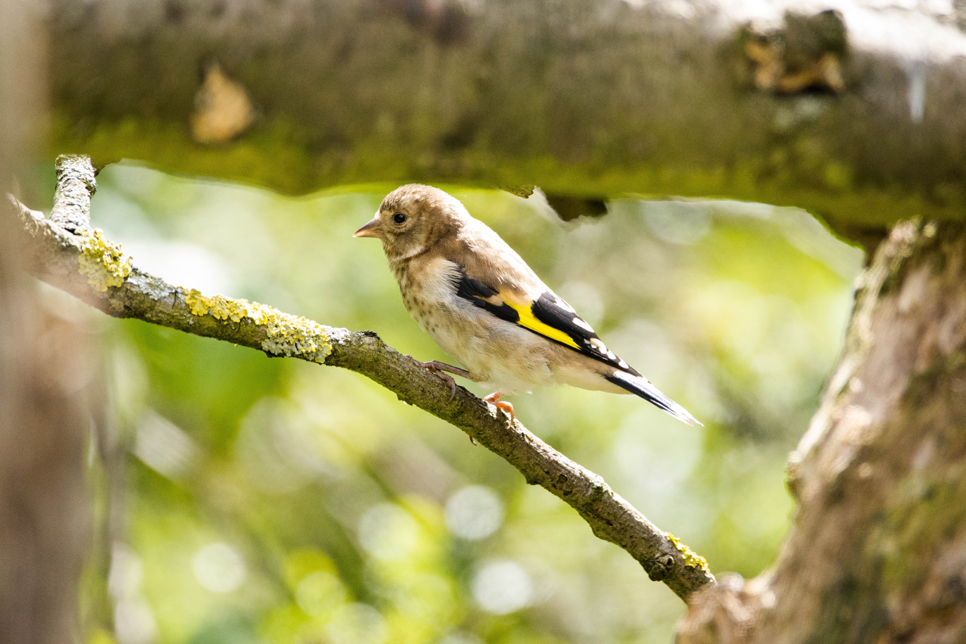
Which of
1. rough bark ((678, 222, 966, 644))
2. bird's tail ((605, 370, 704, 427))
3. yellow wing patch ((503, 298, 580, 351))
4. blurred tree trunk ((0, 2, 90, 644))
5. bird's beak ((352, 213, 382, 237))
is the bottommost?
blurred tree trunk ((0, 2, 90, 644))

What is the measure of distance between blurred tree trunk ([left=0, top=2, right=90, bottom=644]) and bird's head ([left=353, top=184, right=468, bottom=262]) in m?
2.01

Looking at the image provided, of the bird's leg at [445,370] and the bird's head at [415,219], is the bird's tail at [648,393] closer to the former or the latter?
the bird's leg at [445,370]

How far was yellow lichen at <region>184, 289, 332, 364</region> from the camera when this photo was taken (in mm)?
2777

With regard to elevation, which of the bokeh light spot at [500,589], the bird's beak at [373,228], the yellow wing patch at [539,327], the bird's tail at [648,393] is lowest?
the bokeh light spot at [500,589]

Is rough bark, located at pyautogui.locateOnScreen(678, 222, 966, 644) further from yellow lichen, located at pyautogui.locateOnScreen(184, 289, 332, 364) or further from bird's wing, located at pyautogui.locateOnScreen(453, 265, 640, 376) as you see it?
bird's wing, located at pyautogui.locateOnScreen(453, 265, 640, 376)

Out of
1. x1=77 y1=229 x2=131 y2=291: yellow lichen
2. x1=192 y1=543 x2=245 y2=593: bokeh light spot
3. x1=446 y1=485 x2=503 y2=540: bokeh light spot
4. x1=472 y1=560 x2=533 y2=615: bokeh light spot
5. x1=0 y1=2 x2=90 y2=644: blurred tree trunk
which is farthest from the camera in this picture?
x1=192 y1=543 x2=245 y2=593: bokeh light spot

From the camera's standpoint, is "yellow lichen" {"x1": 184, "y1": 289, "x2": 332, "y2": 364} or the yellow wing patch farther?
the yellow wing patch

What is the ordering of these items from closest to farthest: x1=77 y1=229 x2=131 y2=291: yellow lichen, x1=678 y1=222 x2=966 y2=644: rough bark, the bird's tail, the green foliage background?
x1=678 y1=222 x2=966 y2=644: rough bark, x1=77 y1=229 x2=131 y2=291: yellow lichen, the bird's tail, the green foliage background

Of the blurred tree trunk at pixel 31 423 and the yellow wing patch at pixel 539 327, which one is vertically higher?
the yellow wing patch at pixel 539 327

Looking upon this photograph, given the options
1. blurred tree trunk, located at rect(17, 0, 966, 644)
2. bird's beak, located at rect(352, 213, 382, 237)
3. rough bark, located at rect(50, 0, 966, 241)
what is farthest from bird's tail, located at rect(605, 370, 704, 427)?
rough bark, located at rect(50, 0, 966, 241)

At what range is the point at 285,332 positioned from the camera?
284 centimetres

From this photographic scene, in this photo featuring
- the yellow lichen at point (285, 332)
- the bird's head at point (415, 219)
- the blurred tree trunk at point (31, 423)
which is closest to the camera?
the blurred tree trunk at point (31, 423)

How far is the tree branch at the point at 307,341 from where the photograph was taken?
8.50ft

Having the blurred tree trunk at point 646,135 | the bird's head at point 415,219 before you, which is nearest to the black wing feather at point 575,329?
the bird's head at point 415,219
